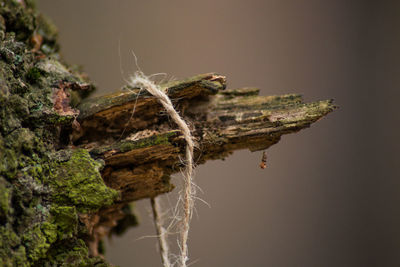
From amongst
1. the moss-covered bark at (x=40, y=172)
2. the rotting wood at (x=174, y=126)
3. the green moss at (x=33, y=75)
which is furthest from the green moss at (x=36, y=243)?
the green moss at (x=33, y=75)

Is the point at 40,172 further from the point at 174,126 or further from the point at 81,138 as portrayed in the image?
the point at 174,126

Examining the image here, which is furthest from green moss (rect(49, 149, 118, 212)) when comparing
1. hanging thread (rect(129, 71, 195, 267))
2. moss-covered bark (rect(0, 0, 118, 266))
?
hanging thread (rect(129, 71, 195, 267))

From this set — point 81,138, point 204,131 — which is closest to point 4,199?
point 81,138

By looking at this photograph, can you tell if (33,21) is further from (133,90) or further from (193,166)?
(193,166)

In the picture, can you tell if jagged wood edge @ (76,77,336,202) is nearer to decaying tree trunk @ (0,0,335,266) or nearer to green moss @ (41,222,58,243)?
decaying tree trunk @ (0,0,335,266)

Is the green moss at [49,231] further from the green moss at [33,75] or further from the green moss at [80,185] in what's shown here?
the green moss at [33,75]

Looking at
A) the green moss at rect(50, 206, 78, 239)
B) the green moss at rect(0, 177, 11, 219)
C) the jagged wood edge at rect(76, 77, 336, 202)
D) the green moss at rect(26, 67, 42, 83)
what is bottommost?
the green moss at rect(50, 206, 78, 239)

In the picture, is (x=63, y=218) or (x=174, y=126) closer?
(x=63, y=218)
